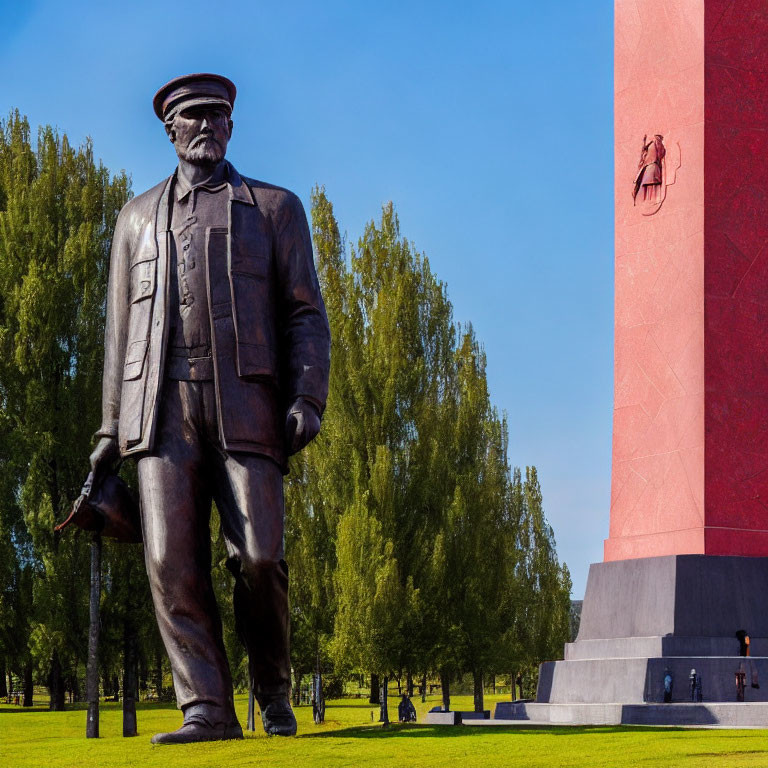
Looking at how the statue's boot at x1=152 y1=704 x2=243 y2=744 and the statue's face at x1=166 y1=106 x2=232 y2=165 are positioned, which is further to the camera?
the statue's face at x1=166 y1=106 x2=232 y2=165

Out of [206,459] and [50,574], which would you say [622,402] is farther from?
[206,459]

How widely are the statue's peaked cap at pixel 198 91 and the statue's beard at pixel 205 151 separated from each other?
166 millimetres

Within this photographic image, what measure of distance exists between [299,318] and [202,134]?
0.91m

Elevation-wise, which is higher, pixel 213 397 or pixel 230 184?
pixel 230 184

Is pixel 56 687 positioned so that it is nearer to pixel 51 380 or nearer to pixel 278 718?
pixel 51 380

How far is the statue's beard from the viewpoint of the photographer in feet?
18.1

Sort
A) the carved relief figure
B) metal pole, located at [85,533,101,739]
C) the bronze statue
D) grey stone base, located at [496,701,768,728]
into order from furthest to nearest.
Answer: the carved relief figure → grey stone base, located at [496,701,768,728] → metal pole, located at [85,533,101,739] → the bronze statue

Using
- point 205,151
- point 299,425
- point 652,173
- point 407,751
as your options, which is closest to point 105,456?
point 299,425

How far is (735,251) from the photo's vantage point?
18406mm

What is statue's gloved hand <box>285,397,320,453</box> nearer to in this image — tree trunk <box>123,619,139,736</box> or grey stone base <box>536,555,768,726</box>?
tree trunk <box>123,619,139,736</box>

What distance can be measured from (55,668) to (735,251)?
42.9 ft

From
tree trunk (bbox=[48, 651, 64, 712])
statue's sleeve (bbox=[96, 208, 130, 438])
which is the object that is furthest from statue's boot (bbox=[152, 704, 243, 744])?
tree trunk (bbox=[48, 651, 64, 712])

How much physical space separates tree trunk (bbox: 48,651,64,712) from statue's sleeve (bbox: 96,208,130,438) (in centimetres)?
1730

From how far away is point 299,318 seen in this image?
17.8 ft
